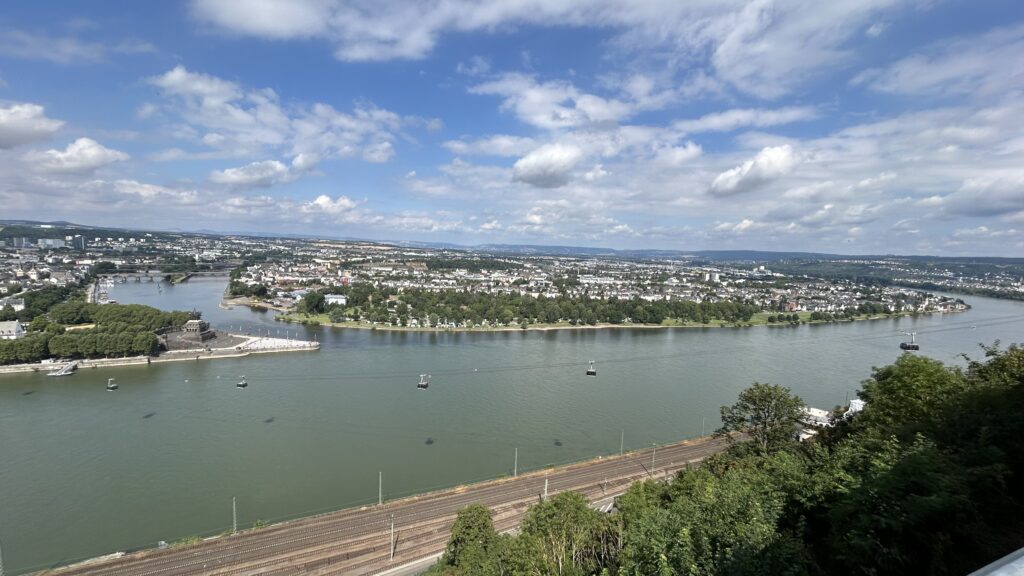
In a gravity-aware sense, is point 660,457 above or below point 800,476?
below

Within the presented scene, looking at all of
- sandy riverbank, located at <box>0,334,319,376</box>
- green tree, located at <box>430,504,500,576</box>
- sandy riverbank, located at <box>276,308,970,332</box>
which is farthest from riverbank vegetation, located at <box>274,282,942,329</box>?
green tree, located at <box>430,504,500,576</box>

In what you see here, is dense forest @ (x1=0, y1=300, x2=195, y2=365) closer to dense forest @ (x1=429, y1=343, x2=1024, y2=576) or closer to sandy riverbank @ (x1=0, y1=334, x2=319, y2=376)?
sandy riverbank @ (x1=0, y1=334, x2=319, y2=376)

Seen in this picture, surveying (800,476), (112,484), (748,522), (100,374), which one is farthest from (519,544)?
(100,374)

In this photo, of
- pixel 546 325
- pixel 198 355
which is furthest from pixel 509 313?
pixel 198 355

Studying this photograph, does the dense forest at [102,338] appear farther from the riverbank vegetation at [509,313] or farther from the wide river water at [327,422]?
the riverbank vegetation at [509,313]

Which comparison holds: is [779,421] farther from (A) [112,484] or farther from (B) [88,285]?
(B) [88,285]
